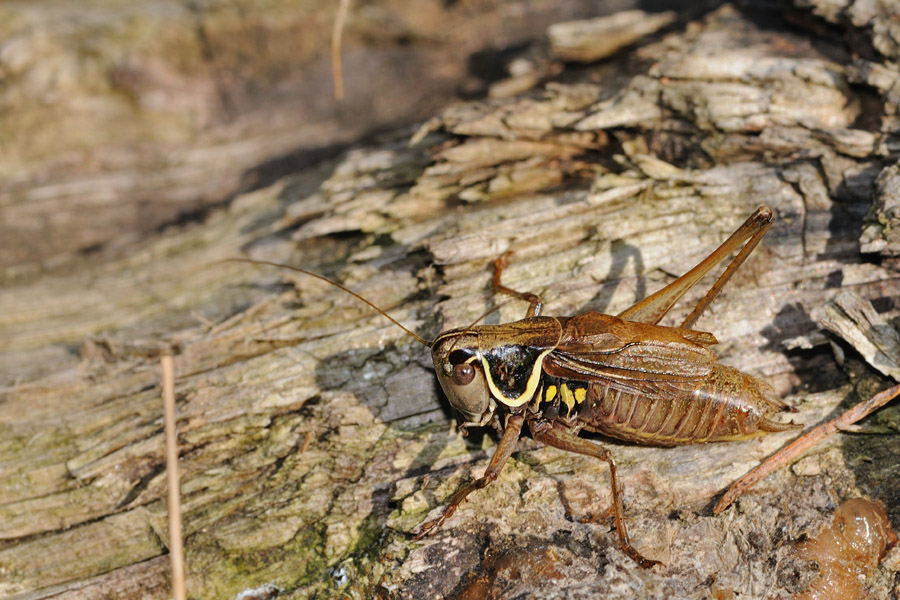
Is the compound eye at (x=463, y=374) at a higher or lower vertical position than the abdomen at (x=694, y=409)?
higher

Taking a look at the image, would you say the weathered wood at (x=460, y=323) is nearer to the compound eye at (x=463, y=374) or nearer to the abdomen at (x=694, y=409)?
the abdomen at (x=694, y=409)

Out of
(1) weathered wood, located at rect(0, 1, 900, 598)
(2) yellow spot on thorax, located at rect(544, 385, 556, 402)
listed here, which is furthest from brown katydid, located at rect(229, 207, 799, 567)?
(1) weathered wood, located at rect(0, 1, 900, 598)

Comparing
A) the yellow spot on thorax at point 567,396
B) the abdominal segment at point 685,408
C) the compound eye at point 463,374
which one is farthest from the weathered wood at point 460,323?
the compound eye at point 463,374

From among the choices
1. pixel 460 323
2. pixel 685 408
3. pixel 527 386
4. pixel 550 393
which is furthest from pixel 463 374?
pixel 685 408

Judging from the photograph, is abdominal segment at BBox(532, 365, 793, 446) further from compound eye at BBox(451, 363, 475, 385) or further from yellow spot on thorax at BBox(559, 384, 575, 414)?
compound eye at BBox(451, 363, 475, 385)

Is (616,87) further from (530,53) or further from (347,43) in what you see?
(347,43)

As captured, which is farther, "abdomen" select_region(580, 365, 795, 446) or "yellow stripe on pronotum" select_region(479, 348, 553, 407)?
"yellow stripe on pronotum" select_region(479, 348, 553, 407)

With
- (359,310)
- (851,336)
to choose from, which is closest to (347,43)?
(359,310)
